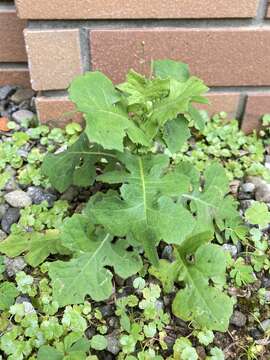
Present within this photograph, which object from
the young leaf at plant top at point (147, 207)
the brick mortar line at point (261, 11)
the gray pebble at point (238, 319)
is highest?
the brick mortar line at point (261, 11)

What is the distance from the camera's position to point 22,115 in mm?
1805

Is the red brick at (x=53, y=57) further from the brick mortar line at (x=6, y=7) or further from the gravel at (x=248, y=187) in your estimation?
the gravel at (x=248, y=187)

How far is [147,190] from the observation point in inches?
46.3

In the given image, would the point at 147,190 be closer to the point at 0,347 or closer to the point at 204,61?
the point at 0,347

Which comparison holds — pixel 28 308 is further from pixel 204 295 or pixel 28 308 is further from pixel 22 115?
pixel 22 115

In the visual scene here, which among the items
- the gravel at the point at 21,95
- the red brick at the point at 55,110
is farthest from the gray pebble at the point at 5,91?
the red brick at the point at 55,110

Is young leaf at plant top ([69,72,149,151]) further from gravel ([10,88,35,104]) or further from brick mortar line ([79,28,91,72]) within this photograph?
gravel ([10,88,35,104])

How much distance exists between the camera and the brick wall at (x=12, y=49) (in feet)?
5.69

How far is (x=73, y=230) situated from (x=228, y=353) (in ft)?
1.64

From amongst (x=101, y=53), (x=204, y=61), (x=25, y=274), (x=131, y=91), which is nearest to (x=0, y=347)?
(x=25, y=274)

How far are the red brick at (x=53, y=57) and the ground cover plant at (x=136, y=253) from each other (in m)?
0.37

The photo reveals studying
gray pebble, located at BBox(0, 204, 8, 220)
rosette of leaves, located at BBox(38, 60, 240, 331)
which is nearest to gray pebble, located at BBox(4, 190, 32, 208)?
gray pebble, located at BBox(0, 204, 8, 220)

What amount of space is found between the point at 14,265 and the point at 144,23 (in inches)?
35.0

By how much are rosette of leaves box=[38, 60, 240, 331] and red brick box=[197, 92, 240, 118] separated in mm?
458
